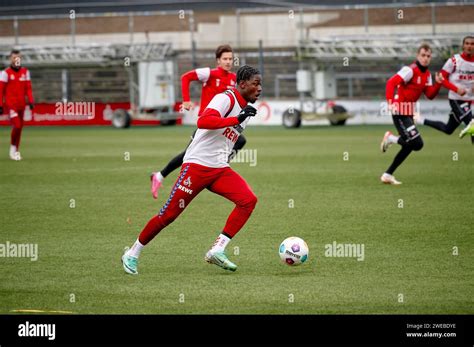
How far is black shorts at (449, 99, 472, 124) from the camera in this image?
1983 cm

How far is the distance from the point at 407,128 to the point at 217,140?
334 inches

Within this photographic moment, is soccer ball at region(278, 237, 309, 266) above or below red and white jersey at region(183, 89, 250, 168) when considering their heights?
below

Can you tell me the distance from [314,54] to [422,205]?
23430 millimetres

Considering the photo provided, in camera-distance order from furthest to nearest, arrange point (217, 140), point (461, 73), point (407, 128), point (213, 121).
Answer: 1. point (461, 73)
2. point (407, 128)
3. point (217, 140)
4. point (213, 121)

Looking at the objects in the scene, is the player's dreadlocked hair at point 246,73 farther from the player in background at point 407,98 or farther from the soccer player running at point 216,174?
the player in background at point 407,98

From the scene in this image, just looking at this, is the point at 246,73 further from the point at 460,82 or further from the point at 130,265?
the point at 460,82

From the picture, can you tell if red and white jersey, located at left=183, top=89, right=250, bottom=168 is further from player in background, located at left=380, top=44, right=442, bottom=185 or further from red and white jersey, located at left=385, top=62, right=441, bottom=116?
red and white jersey, located at left=385, top=62, right=441, bottom=116

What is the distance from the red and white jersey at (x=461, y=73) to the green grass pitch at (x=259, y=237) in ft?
5.28
